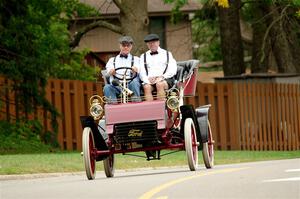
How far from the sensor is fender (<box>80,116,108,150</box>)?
57.7 ft

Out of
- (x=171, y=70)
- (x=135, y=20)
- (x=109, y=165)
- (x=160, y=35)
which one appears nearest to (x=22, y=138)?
(x=135, y=20)

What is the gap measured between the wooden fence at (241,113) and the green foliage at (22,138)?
1591 millimetres

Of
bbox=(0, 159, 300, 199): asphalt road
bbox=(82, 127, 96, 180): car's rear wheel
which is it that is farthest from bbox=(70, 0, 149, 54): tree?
bbox=(0, 159, 300, 199): asphalt road

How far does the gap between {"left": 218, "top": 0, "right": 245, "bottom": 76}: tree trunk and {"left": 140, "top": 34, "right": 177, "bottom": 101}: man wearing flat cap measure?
19244 mm

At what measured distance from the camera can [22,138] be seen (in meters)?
29.2

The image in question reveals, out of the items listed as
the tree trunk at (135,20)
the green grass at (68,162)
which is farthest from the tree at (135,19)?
the green grass at (68,162)

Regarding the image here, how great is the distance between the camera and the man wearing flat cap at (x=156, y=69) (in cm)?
1828

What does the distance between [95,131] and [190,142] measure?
1.59 metres

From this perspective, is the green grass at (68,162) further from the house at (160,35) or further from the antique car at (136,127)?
the house at (160,35)

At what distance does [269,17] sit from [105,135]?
72.0 feet

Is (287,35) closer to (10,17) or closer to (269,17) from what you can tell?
(269,17)

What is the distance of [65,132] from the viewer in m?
31.5

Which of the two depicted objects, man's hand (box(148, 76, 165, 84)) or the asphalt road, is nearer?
the asphalt road

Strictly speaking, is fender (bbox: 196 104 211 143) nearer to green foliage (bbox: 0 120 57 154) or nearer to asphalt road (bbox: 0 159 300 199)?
asphalt road (bbox: 0 159 300 199)
